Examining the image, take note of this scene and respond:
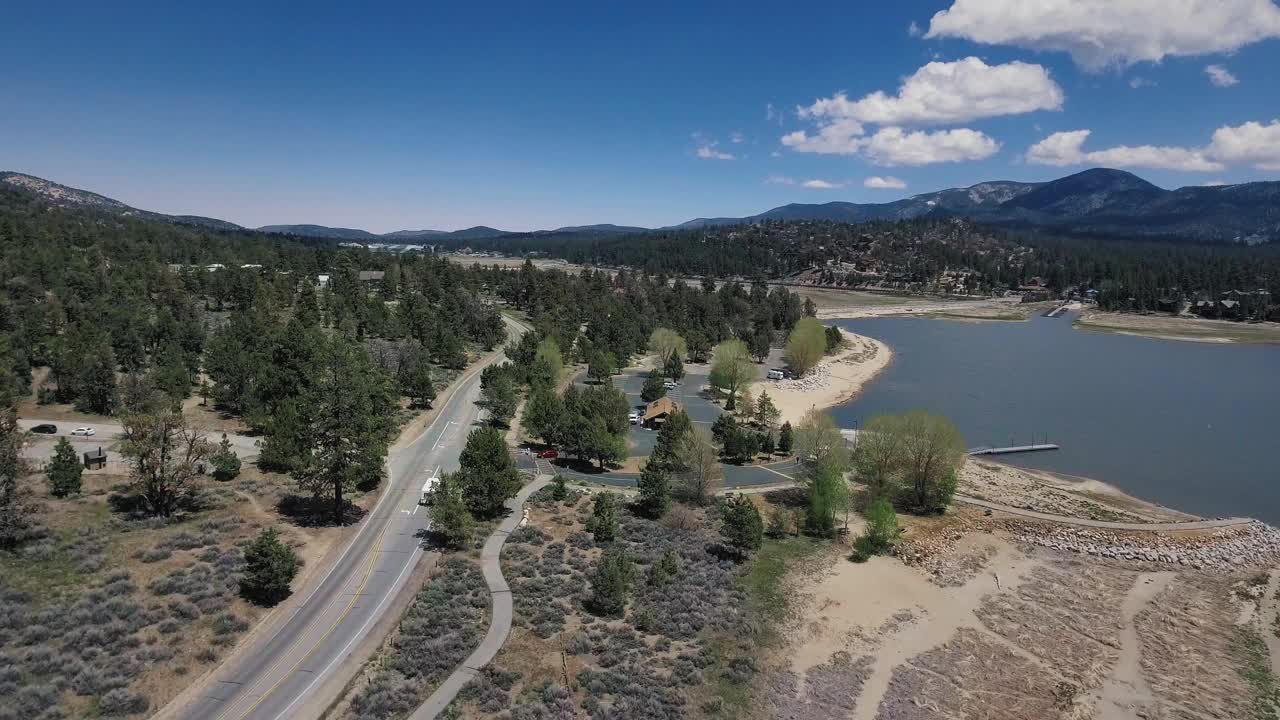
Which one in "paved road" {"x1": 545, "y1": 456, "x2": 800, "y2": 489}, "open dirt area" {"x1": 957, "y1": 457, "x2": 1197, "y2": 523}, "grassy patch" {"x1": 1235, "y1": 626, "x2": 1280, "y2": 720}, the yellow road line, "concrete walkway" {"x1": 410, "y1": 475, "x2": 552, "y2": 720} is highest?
the yellow road line

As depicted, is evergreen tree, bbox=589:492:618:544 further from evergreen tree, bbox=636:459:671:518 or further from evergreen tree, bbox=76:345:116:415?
evergreen tree, bbox=76:345:116:415

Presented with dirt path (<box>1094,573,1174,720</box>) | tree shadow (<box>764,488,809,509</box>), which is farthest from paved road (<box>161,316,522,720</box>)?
dirt path (<box>1094,573,1174,720</box>)

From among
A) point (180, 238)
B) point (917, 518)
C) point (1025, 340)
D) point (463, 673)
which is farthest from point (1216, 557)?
point (180, 238)

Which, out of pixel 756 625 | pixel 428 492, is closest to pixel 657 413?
pixel 428 492

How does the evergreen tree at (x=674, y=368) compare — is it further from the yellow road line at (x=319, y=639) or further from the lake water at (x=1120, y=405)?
the yellow road line at (x=319, y=639)

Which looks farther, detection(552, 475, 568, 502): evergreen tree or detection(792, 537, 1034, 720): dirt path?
detection(552, 475, 568, 502): evergreen tree

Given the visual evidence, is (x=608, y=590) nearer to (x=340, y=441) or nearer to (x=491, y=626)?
(x=491, y=626)
